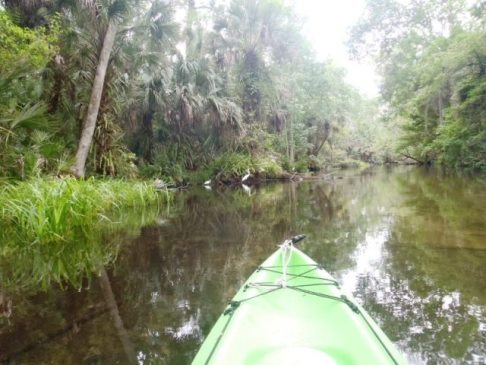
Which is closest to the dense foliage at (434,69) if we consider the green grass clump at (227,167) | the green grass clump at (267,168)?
the green grass clump at (267,168)

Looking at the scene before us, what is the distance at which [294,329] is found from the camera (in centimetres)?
237

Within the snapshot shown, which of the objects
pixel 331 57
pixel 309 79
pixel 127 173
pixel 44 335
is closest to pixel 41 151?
pixel 127 173

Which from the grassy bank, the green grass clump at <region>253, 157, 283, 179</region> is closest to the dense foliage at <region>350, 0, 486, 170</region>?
the green grass clump at <region>253, 157, 283, 179</region>

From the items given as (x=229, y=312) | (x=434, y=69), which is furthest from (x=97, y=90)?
(x=434, y=69)

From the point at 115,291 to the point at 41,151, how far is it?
5.74m

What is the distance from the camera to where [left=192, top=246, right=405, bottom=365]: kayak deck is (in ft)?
6.31

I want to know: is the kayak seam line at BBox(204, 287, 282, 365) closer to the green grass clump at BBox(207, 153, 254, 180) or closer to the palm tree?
the palm tree

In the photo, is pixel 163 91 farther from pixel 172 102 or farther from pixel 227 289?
pixel 227 289

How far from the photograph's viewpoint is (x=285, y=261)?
3.33m

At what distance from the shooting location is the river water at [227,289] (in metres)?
2.64

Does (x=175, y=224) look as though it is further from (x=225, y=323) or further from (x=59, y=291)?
(x=225, y=323)

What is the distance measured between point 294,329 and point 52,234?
14.3 ft

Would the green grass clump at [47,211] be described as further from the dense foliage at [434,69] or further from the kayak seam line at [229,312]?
the dense foliage at [434,69]

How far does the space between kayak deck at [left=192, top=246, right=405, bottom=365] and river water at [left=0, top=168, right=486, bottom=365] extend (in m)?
0.52
